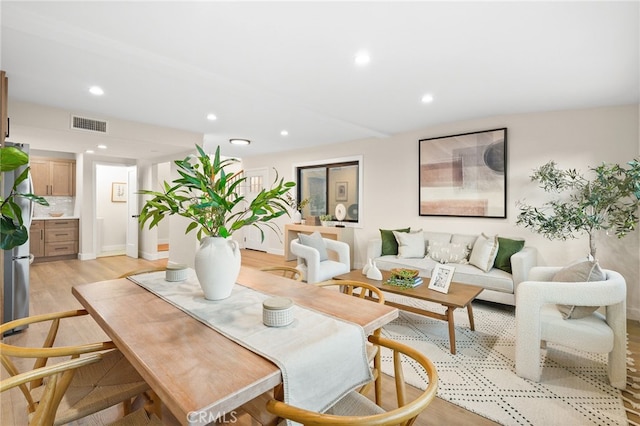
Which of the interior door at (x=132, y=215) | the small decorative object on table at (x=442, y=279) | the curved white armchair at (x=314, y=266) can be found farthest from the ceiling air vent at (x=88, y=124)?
the small decorative object on table at (x=442, y=279)

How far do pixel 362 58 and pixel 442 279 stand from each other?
2.04m

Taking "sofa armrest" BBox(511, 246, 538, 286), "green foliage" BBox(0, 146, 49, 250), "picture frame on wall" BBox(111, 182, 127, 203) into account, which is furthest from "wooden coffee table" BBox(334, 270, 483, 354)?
"picture frame on wall" BBox(111, 182, 127, 203)

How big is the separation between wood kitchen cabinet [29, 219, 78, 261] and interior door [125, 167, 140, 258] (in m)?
0.96

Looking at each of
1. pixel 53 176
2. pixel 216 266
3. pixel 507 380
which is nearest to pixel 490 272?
pixel 507 380

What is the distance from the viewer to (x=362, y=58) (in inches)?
96.5

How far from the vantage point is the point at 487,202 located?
165 inches

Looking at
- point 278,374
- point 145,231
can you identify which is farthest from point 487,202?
point 145,231

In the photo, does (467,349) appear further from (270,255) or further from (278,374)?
(270,255)

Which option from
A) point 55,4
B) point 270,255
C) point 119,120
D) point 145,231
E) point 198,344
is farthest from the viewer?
point 270,255

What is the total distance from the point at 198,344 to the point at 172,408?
1.02ft

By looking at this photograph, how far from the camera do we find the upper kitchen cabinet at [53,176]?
621 cm

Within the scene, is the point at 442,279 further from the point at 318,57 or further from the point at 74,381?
the point at 74,381

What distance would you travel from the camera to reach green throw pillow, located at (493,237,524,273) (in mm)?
3576

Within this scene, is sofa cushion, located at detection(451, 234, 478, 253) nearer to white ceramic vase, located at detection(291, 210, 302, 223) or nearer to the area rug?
the area rug
